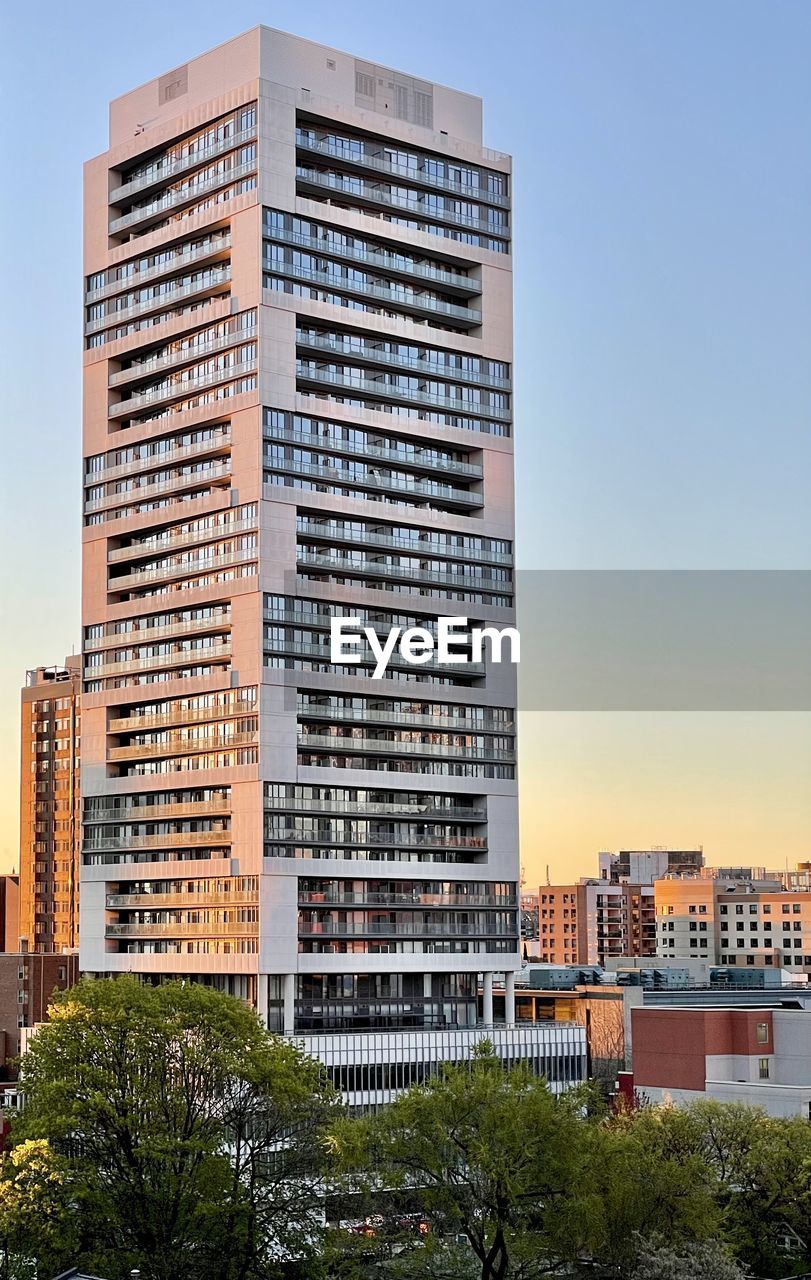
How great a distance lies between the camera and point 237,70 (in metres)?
140

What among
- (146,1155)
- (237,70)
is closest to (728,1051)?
(146,1155)

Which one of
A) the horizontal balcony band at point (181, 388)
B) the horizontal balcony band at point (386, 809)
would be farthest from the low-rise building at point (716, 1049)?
the horizontal balcony band at point (181, 388)

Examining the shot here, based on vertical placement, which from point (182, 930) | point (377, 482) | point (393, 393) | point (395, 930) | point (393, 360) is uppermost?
point (393, 360)

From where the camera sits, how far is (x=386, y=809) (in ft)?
459

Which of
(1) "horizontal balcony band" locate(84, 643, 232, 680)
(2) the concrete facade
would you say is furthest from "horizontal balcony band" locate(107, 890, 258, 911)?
(1) "horizontal balcony band" locate(84, 643, 232, 680)

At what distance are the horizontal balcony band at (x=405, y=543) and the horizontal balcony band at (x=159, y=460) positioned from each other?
328 inches

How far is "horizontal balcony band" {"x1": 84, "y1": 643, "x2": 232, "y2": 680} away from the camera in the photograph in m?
138

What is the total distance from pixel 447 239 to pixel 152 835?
50.9 meters

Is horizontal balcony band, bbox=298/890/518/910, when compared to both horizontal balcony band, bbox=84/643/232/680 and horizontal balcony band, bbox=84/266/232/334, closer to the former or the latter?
horizontal balcony band, bbox=84/643/232/680

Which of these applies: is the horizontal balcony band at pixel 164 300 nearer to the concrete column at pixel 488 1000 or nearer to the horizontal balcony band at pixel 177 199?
the horizontal balcony band at pixel 177 199

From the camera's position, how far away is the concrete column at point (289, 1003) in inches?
5148

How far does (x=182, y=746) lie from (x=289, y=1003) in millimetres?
21120

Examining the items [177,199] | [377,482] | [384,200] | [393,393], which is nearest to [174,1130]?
[377,482]

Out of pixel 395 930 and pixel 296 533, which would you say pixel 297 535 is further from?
pixel 395 930
